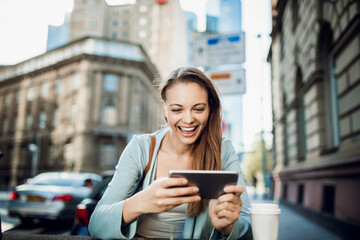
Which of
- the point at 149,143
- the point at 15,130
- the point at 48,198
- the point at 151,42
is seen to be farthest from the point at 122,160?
the point at 151,42

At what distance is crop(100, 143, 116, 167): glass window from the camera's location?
3316 cm

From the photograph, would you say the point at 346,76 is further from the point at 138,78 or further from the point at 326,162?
the point at 138,78

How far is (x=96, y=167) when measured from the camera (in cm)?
3250

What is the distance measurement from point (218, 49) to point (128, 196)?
4265 mm

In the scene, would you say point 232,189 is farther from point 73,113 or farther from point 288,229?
point 73,113

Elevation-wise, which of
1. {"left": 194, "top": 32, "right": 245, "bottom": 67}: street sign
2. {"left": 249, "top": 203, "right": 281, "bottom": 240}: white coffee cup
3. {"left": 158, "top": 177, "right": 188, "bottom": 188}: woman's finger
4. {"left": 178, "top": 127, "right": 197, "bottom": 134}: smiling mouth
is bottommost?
{"left": 249, "top": 203, "right": 281, "bottom": 240}: white coffee cup

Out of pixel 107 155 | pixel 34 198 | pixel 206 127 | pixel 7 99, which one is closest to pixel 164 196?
pixel 206 127

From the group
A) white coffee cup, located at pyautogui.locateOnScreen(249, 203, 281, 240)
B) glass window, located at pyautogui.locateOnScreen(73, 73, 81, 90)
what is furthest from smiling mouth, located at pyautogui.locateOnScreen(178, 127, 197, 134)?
glass window, located at pyautogui.locateOnScreen(73, 73, 81, 90)

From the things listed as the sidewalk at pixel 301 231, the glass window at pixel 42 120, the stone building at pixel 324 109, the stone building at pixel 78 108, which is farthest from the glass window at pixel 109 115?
the sidewalk at pixel 301 231

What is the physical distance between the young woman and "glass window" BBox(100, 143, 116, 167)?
32.1 metres

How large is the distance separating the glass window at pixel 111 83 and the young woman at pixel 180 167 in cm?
3377

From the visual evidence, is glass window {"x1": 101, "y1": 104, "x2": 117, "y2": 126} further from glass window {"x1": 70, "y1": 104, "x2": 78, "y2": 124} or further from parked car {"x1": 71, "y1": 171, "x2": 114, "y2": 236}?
parked car {"x1": 71, "y1": 171, "x2": 114, "y2": 236}

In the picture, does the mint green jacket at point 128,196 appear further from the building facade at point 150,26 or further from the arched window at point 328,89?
the building facade at point 150,26

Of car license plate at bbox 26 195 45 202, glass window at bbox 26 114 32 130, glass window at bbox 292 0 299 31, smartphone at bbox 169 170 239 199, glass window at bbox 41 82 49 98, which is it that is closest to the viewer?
smartphone at bbox 169 170 239 199
